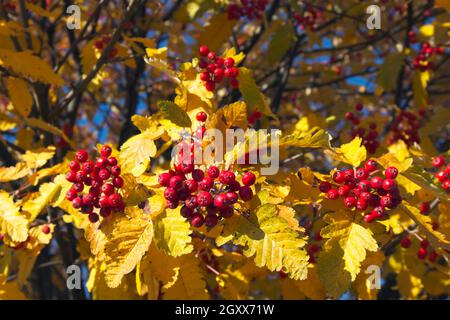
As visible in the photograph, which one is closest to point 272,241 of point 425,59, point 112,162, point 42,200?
point 112,162

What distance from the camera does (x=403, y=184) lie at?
2867 mm

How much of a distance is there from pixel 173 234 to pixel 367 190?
0.98m

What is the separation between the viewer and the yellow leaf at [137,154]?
7.95 feet

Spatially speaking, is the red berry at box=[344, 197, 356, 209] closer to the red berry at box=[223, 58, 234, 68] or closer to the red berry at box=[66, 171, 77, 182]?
the red berry at box=[223, 58, 234, 68]

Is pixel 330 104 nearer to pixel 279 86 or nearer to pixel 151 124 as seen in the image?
pixel 279 86

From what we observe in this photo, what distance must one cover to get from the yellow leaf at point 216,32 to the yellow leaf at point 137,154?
8.53 feet

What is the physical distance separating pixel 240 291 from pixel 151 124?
4.72ft

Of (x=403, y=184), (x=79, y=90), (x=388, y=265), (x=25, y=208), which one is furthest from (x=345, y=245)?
(x=388, y=265)

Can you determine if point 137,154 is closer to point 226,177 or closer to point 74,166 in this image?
point 74,166

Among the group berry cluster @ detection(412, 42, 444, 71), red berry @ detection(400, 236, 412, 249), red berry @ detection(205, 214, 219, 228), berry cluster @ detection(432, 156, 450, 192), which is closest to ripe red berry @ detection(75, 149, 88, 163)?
red berry @ detection(205, 214, 219, 228)

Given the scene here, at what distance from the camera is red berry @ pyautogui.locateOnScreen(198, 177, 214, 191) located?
2.21m

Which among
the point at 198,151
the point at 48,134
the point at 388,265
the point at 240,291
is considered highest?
the point at 198,151

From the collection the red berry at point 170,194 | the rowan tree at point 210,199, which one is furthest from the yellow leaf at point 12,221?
the red berry at point 170,194

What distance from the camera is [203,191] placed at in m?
2.21
